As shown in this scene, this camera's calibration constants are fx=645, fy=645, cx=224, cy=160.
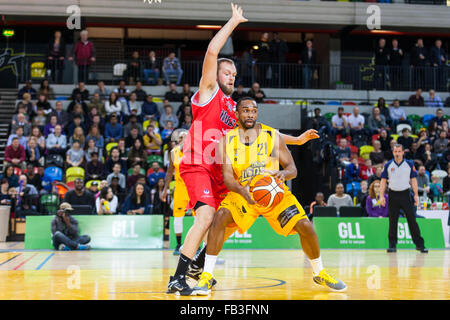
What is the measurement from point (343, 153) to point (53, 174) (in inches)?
333

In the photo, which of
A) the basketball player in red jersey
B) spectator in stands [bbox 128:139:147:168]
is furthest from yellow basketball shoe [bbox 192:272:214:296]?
spectator in stands [bbox 128:139:147:168]

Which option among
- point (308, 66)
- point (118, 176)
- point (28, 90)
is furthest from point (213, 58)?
point (308, 66)

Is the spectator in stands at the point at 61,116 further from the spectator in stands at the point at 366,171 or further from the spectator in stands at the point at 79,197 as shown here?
the spectator in stands at the point at 366,171

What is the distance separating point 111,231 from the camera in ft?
46.4

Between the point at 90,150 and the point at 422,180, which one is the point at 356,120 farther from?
the point at 90,150

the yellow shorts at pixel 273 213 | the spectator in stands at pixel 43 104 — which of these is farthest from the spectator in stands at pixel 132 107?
the yellow shorts at pixel 273 213

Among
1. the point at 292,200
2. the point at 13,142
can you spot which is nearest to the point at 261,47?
the point at 13,142

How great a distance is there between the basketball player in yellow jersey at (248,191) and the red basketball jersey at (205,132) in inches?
4.2

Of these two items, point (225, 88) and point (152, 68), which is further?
point (152, 68)

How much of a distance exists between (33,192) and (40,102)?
504 cm

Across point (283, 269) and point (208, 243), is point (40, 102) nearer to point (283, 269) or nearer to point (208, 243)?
point (283, 269)

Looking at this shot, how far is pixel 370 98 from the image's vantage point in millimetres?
24719

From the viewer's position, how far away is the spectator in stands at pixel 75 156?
17969 millimetres

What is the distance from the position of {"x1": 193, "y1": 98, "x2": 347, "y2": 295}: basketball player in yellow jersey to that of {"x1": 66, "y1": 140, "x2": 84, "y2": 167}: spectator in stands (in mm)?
12500
